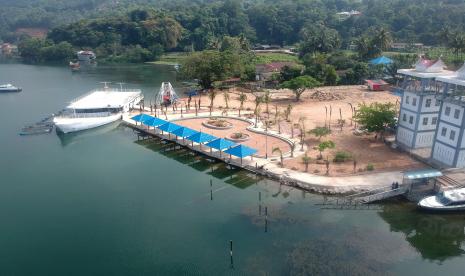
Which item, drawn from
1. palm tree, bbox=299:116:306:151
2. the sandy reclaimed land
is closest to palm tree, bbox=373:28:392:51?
the sandy reclaimed land

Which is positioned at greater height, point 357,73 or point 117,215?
point 357,73

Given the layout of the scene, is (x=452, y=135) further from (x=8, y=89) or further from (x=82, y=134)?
(x=8, y=89)

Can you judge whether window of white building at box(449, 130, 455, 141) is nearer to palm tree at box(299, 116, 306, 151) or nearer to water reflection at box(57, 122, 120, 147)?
palm tree at box(299, 116, 306, 151)

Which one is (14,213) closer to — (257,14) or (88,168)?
(88,168)

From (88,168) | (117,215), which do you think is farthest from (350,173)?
(88,168)

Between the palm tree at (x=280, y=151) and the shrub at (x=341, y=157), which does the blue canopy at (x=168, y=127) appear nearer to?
the palm tree at (x=280, y=151)

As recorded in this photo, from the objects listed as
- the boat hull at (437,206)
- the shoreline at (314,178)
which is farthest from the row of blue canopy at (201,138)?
the boat hull at (437,206)
